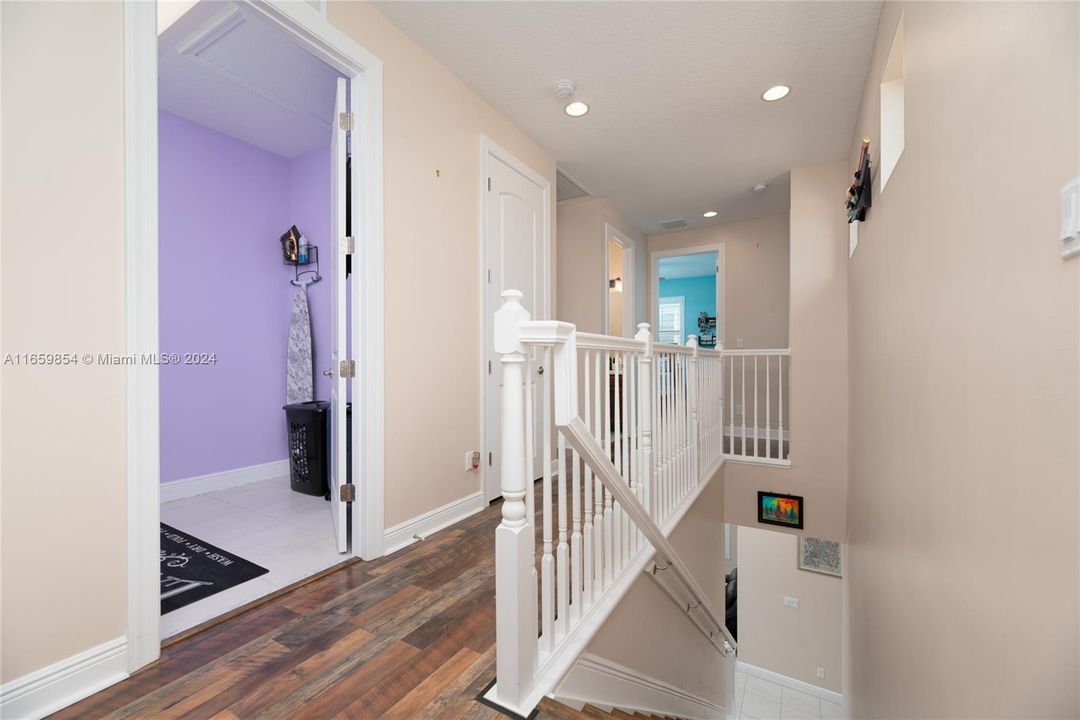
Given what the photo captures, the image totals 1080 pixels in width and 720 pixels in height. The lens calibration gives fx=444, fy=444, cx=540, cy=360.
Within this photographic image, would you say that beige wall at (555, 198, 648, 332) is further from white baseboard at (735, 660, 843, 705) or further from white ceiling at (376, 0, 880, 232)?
white baseboard at (735, 660, 843, 705)

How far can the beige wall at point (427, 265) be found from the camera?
2.29m

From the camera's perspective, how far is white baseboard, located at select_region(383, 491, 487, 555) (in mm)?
2266

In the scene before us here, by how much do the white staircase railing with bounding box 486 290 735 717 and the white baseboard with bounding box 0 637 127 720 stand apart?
3.80 ft

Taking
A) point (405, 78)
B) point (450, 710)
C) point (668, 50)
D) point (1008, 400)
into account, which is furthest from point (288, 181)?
point (1008, 400)

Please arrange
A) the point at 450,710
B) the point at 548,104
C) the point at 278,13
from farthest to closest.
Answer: the point at 548,104
the point at 278,13
the point at 450,710

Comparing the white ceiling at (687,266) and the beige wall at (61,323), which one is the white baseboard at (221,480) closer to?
the beige wall at (61,323)

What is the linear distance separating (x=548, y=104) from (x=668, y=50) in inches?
34.1

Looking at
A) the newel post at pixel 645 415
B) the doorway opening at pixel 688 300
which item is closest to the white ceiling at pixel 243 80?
the newel post at pixel 645 415

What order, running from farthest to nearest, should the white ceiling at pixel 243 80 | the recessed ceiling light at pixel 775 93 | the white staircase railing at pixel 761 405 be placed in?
the white staircase railing at pixel 761 405
the recessed ceiling light at pixel 775 93
the white ceiling at pixel 243 80

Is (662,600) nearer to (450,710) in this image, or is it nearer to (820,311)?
(450,710)

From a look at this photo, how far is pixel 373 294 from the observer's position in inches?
85.7

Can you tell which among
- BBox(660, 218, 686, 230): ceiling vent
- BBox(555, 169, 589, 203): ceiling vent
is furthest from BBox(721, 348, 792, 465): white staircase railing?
BBox(555, 169, 589, 203): ceiling vent

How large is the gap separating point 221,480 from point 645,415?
3247mm

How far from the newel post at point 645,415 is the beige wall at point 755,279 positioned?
13.4 ft
